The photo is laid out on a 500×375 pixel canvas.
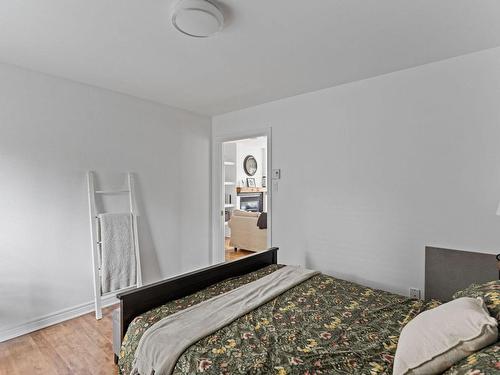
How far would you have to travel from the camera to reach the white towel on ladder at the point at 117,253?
2.96 meters

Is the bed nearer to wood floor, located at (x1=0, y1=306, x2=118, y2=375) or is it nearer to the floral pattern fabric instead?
the floral pattern fabric

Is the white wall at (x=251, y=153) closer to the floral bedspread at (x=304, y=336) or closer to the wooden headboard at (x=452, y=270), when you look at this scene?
the wooden headboard at (x=452, y=270)

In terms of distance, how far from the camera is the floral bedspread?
3.86ft

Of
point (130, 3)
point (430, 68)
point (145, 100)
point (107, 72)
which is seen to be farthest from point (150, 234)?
point (430, 68)

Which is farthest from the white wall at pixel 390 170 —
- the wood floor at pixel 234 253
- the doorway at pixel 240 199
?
the wood floor at pixel 234 253

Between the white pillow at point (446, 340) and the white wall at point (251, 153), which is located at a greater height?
the white wall at point (251, 153)

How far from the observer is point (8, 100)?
244cm

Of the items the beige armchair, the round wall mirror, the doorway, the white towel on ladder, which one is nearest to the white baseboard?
the white towel on ladder

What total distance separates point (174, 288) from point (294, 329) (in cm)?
85

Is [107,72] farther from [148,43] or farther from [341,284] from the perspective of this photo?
[341,284]

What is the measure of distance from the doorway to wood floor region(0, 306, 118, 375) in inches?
79.5

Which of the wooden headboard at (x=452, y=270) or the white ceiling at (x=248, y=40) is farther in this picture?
the wooden headboard at (x=452, y=270)

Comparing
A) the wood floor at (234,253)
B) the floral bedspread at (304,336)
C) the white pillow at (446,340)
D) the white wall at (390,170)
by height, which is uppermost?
the white wall at (390,170)

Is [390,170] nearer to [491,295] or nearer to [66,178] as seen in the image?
[491,295]
